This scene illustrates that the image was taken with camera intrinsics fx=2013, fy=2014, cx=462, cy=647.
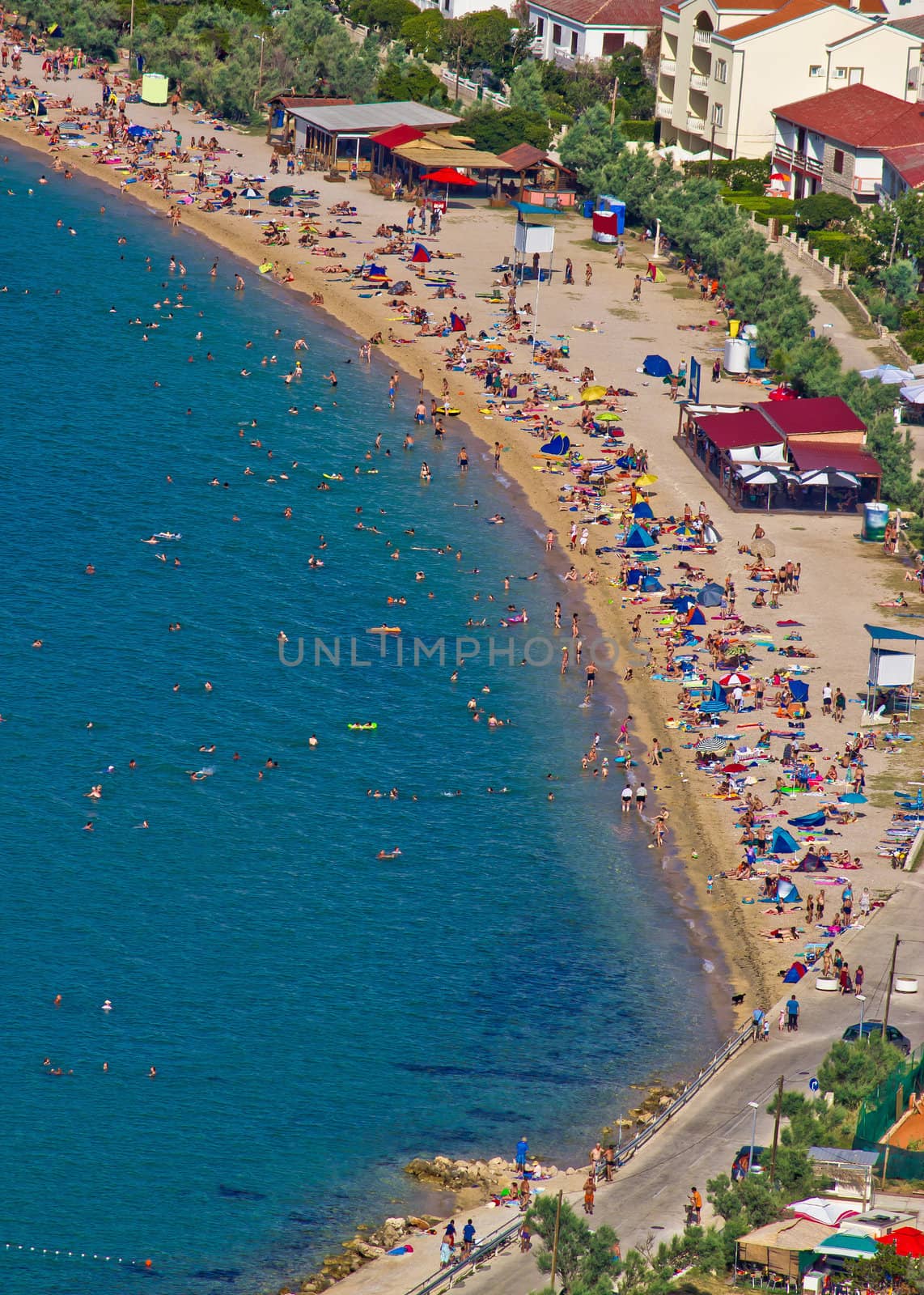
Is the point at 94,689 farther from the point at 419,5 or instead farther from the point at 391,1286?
the point at 419,5

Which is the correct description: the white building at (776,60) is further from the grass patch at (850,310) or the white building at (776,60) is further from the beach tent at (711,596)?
the beach tent at (711,596)

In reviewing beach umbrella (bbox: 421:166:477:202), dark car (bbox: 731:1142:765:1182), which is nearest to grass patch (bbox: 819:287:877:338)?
beach umbrella (bbox: 421:166:477:202)

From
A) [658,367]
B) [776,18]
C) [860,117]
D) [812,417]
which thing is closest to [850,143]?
[860,117]

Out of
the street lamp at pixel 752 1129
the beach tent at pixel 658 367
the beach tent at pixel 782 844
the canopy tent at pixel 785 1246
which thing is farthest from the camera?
the beach tent at pixel 658 367

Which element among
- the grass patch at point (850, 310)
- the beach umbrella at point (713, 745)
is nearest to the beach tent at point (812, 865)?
the beach umbrella at point (713, 745)

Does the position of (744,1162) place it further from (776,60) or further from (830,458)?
(776,60)

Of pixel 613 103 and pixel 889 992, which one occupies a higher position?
pixel 613 103
